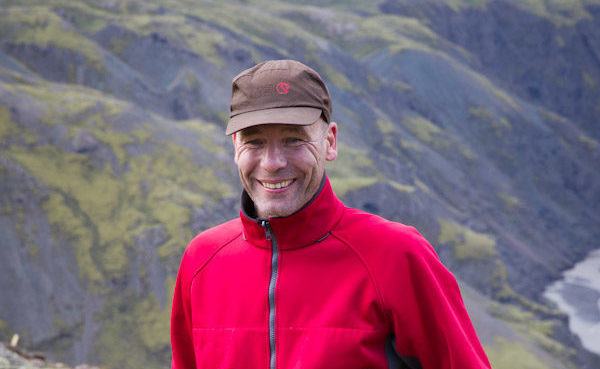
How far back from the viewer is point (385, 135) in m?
46.3

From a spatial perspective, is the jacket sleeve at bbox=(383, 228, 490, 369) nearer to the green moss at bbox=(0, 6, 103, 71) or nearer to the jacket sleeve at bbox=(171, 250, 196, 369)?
the jacket sleeve at bbox=(171, 250, 196, 369)

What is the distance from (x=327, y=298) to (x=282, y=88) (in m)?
0.84

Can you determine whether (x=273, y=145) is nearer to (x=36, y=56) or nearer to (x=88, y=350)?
(x=88, y=350)

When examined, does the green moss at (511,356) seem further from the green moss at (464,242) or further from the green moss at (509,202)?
the green moss at (509,202)

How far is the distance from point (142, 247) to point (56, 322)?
3.90 metres

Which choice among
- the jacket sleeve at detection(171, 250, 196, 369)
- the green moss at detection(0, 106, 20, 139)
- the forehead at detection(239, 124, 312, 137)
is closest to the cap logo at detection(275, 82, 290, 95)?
the forehead at detection(239, 124, 312, 137)

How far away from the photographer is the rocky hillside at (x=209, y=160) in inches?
834

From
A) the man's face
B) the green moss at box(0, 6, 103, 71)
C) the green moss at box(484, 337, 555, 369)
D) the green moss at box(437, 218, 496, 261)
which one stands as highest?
the man's face

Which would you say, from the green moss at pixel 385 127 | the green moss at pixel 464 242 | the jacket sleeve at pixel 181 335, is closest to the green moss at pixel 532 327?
the green moss at pixel 464 242

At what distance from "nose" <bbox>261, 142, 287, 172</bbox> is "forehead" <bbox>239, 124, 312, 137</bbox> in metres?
0.05

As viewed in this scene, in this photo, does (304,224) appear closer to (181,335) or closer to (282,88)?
(282,88)

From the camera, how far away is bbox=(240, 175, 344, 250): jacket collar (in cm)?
256

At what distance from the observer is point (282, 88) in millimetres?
2461

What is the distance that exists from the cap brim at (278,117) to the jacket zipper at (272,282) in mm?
416
